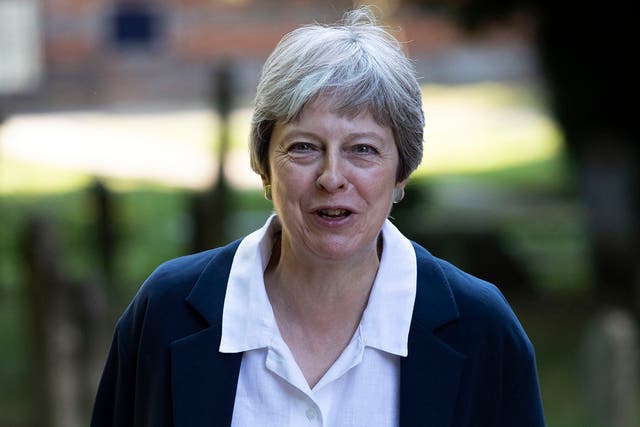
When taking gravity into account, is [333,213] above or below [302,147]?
below

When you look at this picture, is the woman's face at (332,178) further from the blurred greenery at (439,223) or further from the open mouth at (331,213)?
the blurred greenery at (439,223)

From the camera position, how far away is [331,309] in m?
2.65

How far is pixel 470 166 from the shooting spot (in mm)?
15961

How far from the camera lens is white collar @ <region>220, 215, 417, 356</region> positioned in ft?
8.46

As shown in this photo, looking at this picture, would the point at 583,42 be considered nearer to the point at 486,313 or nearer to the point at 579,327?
the point at 579,327

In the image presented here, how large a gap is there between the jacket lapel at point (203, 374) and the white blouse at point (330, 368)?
0.02 metres

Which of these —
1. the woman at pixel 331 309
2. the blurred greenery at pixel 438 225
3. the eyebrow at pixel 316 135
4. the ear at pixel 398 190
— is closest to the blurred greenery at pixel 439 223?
the blurred greenery at pixel 438 225

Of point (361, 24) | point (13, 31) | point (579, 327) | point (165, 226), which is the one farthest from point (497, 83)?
point (361, 24)

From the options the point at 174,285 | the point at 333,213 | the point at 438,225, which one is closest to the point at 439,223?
the point at 438,225

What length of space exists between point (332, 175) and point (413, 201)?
704cm

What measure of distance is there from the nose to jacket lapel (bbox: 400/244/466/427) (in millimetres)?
354

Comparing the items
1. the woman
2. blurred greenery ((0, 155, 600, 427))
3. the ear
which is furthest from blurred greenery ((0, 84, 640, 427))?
the woman

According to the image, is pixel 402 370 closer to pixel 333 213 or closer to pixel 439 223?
pixel 333 213

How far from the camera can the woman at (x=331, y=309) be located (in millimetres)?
2500
